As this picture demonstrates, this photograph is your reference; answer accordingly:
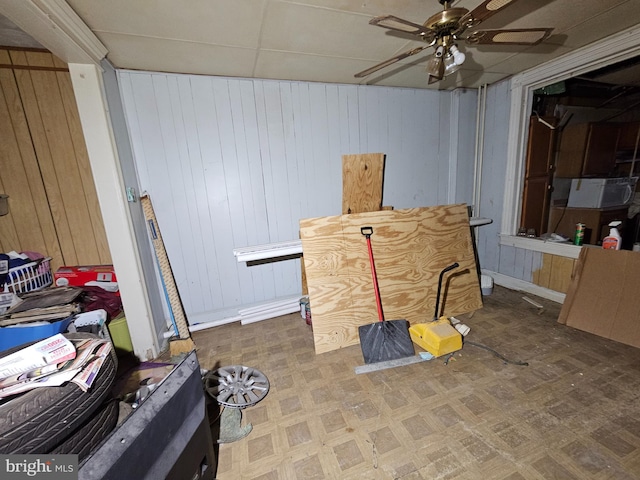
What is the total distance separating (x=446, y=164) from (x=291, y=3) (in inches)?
99.4

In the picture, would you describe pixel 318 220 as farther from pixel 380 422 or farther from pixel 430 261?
pixel 380 422

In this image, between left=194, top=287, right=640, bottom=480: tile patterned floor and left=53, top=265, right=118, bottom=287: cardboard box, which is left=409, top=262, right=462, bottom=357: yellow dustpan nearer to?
left=194, top=287, right=640, bottom=480: tile patterned floor

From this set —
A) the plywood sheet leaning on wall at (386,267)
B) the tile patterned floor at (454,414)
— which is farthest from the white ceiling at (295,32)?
the tile patterned floor at (454,414)

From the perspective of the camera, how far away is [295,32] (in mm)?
1741

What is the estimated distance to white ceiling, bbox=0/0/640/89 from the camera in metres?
1.49

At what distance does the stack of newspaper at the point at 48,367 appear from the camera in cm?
99

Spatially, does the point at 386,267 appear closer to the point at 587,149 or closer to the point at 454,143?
the point at 454,143

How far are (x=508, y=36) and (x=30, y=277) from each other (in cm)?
372

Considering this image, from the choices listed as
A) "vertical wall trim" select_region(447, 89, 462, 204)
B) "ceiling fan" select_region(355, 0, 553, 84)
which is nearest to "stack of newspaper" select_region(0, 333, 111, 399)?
"ceiling fan" select_region(355, 0, 553, 84)

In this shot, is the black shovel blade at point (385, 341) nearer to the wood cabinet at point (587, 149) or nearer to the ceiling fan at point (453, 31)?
the ceiling fan at point (453, 31)

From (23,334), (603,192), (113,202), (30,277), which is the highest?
(113,202)

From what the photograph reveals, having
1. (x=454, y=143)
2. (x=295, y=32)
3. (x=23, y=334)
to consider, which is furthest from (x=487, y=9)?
(x=23, y=334)

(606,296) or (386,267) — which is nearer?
(606,296)

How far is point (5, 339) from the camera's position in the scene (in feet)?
5.36
